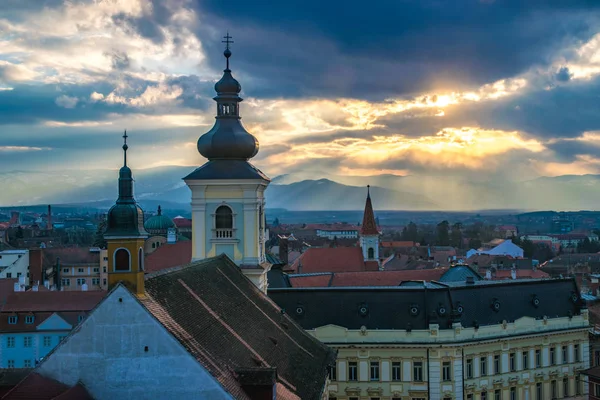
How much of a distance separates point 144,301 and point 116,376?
240 cm

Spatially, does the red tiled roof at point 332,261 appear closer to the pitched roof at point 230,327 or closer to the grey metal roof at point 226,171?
the grey metal roof at point 226,171

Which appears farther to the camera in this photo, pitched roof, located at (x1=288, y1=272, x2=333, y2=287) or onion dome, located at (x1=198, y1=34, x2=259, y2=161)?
pitched roof, located at (x1=288, y1=272, x2=333, y2=287)

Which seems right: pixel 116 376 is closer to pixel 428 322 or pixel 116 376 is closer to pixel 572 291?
pixel 428 322

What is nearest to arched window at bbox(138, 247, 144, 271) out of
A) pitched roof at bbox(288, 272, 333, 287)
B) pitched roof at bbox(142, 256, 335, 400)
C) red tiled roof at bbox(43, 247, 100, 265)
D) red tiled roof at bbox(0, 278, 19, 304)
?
pitched roof at bbox(142, 256, 335, 400)

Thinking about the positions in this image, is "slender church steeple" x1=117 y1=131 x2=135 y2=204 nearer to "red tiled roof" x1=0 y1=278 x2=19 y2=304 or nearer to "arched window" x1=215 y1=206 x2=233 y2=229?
"arched window" x1=215 y1=206 x2=233 y2=229

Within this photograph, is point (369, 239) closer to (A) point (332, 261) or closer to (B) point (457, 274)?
(A) point (332, 261)

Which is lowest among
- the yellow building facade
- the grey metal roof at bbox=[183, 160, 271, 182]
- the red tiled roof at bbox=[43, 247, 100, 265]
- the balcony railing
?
the yellow building facade

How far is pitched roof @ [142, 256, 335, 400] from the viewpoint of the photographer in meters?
25.2

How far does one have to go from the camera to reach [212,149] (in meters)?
47.3

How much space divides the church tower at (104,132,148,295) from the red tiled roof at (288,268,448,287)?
51.9m

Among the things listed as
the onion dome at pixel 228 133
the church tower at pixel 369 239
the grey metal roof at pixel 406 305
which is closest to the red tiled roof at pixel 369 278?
the grey metal roof at pixel 406 305

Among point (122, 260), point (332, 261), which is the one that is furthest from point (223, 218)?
point (332, 261)

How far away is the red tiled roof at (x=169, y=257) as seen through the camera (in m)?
91.8

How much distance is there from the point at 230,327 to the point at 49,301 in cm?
4360
